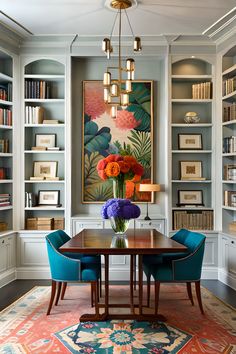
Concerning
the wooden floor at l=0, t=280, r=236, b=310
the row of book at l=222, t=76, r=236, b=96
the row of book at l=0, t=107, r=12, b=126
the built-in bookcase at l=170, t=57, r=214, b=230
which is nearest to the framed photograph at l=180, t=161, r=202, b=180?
the built-in bookcase at l=170, t=57, r=214, b=230

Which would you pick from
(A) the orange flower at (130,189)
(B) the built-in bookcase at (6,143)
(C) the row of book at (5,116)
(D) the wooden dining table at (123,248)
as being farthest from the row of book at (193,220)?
(C) the row of book at (5,116)

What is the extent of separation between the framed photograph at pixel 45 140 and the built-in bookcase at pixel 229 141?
2.56 meters

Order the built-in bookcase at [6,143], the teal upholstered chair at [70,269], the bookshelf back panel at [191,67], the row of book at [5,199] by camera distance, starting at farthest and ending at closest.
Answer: the bookshelf back panel at [191,67]
the built-in bookcase at [6,143]
the row of book at [5,199]
the teal upholstered chair at [70,269]

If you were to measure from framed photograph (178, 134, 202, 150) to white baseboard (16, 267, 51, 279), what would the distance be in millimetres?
2737

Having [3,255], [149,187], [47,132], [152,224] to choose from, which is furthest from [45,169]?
[152,224]

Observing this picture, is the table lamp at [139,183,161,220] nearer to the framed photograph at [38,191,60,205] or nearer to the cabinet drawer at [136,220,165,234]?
the cabinet drawer at [136,220,165,234]

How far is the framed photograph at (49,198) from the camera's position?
657cm

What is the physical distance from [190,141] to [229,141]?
718mm

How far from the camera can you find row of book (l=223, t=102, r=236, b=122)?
19.4 ft

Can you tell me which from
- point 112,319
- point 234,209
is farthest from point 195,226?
point 112,319

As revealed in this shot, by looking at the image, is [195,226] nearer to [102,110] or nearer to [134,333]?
[102,110]

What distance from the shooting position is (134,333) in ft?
12.9

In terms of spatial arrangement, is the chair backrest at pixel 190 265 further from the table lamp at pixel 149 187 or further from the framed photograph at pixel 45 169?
the framed photograph at pixel 45 169

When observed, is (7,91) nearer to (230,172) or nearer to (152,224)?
(152,224)
